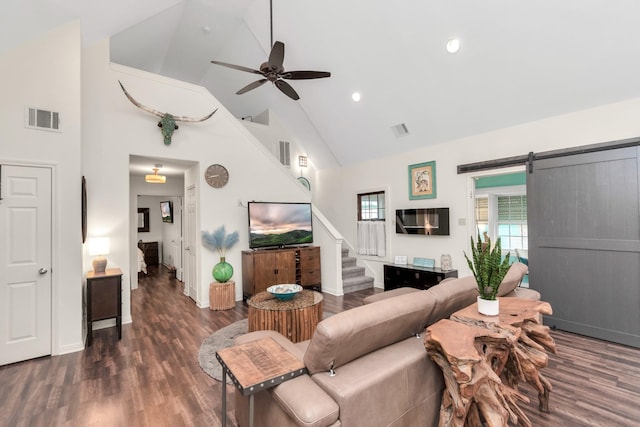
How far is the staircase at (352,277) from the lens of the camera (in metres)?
5.92

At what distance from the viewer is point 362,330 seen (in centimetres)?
160

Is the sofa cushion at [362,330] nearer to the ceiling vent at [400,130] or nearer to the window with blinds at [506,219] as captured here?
the ceiling vent at [400,130]

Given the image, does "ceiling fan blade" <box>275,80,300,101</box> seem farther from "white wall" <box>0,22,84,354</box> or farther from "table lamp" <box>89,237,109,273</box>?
"table lamp" <box>89,237,109,273</box>

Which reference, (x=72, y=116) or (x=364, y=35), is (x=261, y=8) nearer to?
(x=364, y=35)

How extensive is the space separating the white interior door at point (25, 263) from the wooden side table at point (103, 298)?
364 millimetres

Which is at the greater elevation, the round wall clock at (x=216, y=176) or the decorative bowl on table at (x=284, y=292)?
the round wall clock at (x=216, y=176)

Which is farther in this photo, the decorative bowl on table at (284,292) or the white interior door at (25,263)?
the decorative bowl on table at (284,292)

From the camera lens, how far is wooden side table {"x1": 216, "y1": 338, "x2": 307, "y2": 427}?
1457mm

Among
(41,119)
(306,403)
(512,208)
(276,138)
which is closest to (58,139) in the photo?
(41,119)

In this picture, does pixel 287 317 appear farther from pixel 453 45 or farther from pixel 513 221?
pixel 513 221

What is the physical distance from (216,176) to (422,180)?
381 centimetres

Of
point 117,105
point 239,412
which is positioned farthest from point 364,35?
point 239,412

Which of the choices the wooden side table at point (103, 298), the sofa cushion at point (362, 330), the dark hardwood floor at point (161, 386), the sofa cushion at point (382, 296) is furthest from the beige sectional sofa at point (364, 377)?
the wooden side table at point (103, 298)

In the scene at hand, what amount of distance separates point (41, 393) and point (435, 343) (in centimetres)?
328
